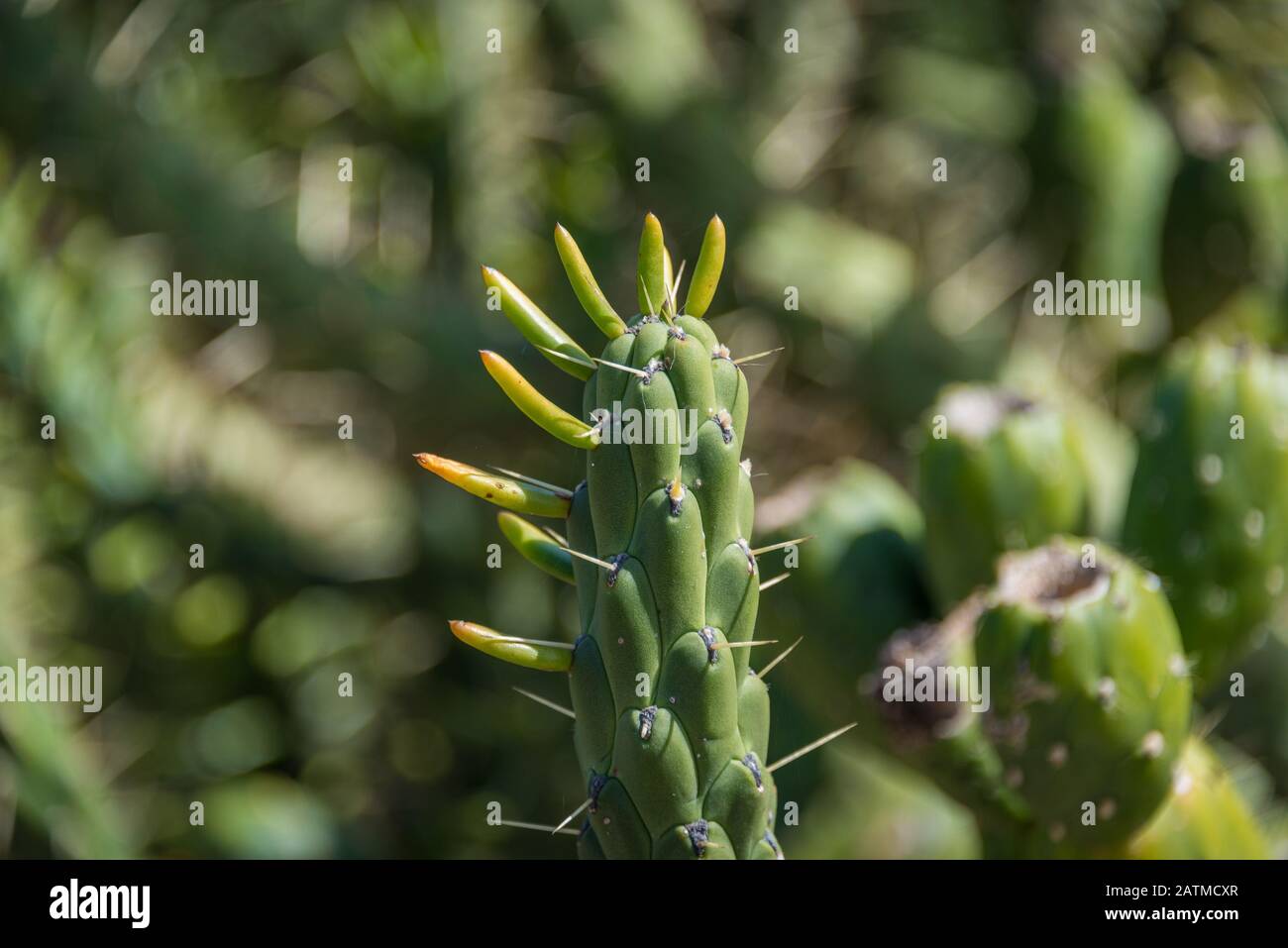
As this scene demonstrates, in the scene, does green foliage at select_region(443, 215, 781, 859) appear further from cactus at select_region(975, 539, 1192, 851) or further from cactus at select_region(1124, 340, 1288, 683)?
cactus at select_region(1124, 340, 1288, 683)

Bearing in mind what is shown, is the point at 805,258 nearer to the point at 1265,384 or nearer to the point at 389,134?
the point at 389,134

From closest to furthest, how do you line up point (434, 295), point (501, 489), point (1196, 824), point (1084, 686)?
point (501, 489)
point (1084, 686)
point (1196, 824)
point (434, 295)

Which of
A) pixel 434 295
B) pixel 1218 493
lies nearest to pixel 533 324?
pixel 1218 493

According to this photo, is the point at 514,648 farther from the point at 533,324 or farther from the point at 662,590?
the point at 533,324

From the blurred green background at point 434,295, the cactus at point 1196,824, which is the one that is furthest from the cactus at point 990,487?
the blurred green background at point 434,295

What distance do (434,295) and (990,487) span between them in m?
1.66

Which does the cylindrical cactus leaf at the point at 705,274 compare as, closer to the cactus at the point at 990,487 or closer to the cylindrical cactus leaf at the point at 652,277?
the cylindrical cactus leaf at the point at 652,277

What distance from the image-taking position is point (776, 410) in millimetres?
3457

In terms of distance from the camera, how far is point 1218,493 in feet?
4.66

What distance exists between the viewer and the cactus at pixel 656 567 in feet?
2.71

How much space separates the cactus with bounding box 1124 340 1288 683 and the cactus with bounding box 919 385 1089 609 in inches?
3.8

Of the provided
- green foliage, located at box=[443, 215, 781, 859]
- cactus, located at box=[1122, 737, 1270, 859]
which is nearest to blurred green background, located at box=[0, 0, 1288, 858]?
cactus, located at box=[1122, 737, 1270, 859]

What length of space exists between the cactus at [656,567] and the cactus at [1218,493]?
73 cm

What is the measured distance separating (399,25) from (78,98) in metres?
0.76
